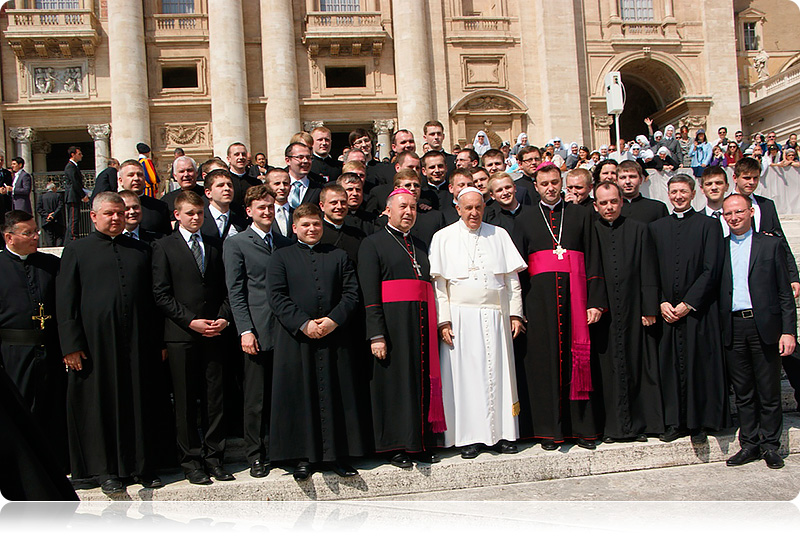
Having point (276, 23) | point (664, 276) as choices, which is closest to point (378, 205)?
point (664, 276)

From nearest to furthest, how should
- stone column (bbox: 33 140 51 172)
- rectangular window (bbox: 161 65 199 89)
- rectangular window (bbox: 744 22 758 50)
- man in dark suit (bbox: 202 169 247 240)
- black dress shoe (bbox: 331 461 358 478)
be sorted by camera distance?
1. black dress shoe (bbox: 331 461 358 478)
2. man in dark suit (bbox: 202 169 247 240)
3. stone column (bbox: 33 140 51 172)
4. rectangular window (bbox: 161 65 199 89)
5. rectangular window (bbox: 744 22 758 50)

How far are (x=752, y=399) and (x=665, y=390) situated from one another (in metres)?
0.64

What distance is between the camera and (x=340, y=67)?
25703 millimetres

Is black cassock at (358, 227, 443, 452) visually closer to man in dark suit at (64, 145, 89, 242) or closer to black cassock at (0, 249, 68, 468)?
black cassock at (0, 249, 68, 468)

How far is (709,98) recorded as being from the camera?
26.5 m

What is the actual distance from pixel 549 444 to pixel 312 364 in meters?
2.04

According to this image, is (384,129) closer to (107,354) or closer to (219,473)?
(107,354)

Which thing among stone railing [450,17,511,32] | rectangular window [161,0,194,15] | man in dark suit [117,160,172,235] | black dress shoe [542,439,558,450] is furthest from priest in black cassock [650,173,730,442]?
rectangular window [161,0,194,15]

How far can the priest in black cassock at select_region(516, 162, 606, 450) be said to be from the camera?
5293 mm

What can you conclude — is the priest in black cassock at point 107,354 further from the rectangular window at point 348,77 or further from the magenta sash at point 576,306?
the rectangular window at point 348,77

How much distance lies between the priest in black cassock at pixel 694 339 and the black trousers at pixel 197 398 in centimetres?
360

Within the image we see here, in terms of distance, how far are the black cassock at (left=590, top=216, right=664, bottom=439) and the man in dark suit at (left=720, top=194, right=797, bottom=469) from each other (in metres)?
0.58

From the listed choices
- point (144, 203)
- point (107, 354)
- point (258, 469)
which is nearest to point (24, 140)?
point (144, 203)

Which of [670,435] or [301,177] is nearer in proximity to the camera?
[670,435]
